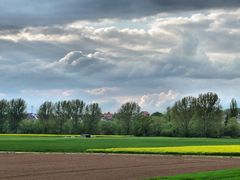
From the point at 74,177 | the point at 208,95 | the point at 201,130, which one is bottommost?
the point at 74,177

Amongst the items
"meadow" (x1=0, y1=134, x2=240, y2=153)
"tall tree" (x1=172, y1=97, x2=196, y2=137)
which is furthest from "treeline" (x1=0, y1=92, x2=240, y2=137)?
"meadow" (x1=0, y1=134, x2=240, y2=153)

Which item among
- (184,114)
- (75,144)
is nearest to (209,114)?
(184,114)

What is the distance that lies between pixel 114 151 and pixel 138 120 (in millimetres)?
131441

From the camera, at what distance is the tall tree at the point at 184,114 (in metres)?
183

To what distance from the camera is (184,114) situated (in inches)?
7436

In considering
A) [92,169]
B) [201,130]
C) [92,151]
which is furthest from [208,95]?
[92,169]

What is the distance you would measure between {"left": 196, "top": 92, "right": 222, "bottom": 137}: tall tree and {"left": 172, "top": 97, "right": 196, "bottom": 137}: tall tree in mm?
2770

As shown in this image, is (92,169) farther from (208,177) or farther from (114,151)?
(114,151)

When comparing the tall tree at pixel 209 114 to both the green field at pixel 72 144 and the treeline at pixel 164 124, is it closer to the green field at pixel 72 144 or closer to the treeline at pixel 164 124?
the treeline at pixel 164 124

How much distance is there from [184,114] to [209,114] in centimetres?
868

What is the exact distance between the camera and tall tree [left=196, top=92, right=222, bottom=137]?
179125mm

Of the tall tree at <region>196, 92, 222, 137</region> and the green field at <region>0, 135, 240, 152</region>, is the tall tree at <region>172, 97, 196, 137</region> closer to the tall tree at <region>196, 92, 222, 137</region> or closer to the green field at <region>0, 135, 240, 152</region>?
the tall tree at <region>196, 92, 222, 137</region>

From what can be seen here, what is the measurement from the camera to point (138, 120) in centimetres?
19138

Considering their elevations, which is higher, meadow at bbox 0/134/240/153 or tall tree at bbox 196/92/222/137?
tall tree at bbox 196/92/222/137
